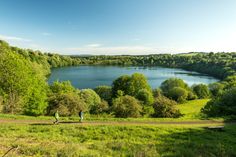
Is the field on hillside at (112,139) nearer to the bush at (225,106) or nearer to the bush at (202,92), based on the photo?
the bush at (225,106)

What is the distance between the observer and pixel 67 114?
1146 inches

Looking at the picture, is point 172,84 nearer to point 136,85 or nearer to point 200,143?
point 136,85

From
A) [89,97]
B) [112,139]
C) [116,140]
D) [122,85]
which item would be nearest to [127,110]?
[112,139]

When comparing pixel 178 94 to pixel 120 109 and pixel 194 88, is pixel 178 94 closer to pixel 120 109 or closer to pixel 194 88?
pixel 194 88

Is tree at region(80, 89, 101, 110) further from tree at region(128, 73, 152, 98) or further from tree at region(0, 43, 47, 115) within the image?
tree at region(0, 43, 47, 115)

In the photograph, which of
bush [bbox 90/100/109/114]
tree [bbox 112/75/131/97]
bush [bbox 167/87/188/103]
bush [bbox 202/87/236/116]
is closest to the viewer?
bush [bbox 202/87/236/116]

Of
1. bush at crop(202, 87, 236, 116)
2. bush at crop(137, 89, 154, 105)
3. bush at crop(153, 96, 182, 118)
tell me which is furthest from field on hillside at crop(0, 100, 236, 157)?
bush at crop(137, 89, 154, 105)

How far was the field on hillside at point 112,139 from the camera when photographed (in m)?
11.2

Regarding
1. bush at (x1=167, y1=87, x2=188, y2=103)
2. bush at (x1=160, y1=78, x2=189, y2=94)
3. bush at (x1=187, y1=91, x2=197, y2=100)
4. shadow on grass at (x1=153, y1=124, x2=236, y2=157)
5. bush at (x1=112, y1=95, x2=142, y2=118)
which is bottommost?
bush at (x1=187, y1=91, x2=197, y2=100)

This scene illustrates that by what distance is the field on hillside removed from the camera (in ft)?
36.6

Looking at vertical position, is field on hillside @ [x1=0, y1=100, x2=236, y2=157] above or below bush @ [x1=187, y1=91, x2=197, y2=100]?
above

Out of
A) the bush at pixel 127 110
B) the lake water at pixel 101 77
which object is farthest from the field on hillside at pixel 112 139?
the lake water at pixel 101 77

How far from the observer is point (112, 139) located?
49.5 ft

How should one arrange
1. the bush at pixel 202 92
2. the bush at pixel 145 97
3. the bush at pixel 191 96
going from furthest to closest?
the bush at pixel 202 92 < the bush at pixel 191 96 < the bush at pixel 145 97
